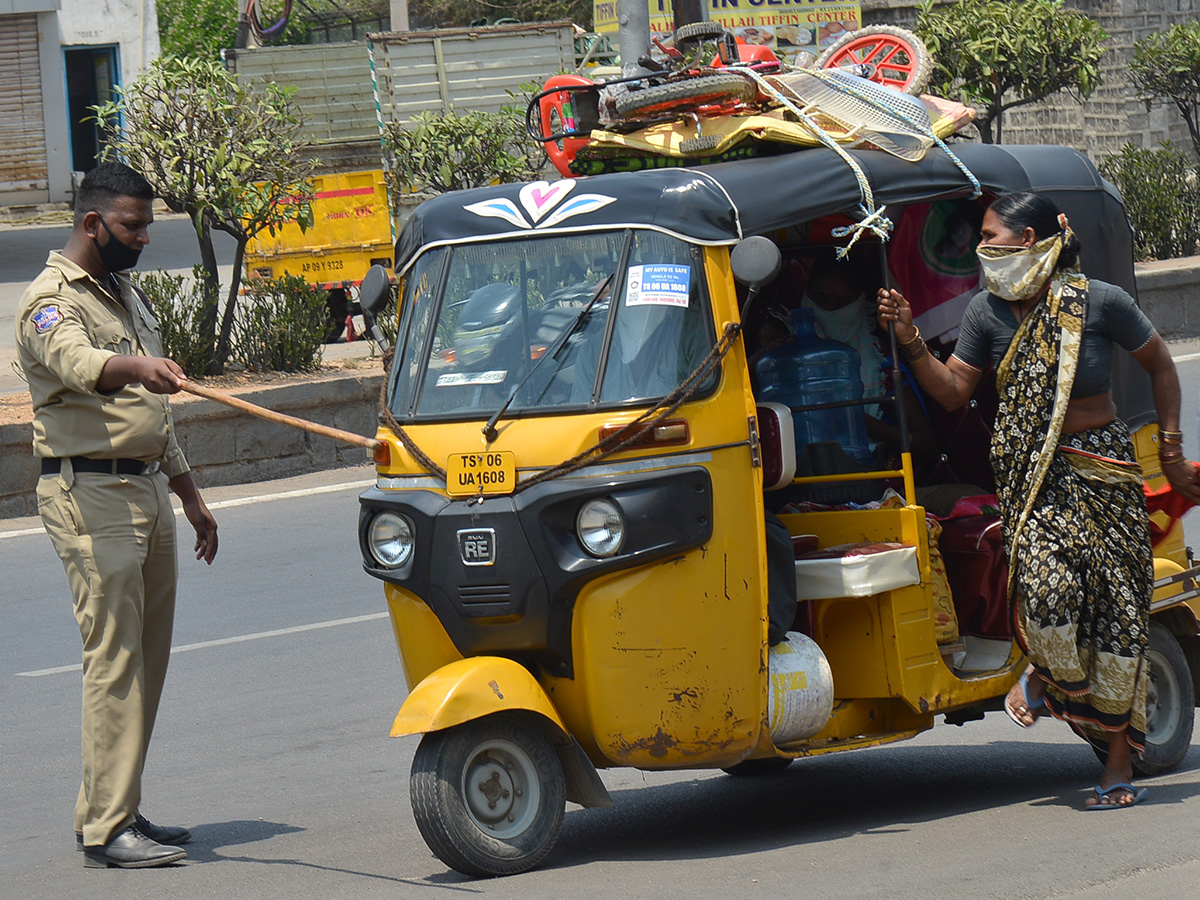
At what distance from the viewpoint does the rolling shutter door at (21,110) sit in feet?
105

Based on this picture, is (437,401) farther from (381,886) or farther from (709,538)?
(381,886)

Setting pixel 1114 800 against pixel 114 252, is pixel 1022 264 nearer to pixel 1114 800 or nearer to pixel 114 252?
pixel 1114 800

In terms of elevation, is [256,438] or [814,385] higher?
[814,385]

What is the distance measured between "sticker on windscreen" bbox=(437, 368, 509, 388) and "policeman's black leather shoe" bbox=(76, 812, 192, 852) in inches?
64.2

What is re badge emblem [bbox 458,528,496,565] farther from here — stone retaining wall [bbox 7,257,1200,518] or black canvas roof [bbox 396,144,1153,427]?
stone retaining wall [bbox 7,257,1200,518]

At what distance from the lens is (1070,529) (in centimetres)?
527

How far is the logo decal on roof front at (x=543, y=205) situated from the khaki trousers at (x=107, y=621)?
1.36 metres

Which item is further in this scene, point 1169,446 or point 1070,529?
point 1169,446

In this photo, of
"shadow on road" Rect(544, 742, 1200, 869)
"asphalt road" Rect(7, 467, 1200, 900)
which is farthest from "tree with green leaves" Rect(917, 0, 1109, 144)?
"shadow on road" Rect(544, 742, 1200, 869)

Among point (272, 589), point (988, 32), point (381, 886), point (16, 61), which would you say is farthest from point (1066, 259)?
point (16, 61)

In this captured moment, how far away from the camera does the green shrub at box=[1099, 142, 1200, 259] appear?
19.0 m

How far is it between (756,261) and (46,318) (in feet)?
6.87

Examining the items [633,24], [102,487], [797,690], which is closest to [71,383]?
[102,487]

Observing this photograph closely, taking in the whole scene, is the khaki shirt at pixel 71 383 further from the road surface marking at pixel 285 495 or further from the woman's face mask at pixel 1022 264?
the road surface marking at pixel 285 495
